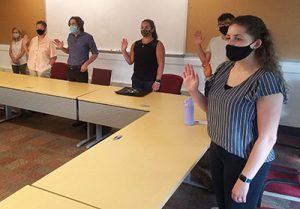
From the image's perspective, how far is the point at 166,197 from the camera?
4.59 ft

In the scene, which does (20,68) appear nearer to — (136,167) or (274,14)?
(274,14)

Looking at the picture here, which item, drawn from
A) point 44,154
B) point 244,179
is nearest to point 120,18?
point 44,154

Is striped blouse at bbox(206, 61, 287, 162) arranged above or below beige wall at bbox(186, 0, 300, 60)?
below

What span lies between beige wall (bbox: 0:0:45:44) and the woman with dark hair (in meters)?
3.05

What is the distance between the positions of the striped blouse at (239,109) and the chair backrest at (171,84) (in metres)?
2.08

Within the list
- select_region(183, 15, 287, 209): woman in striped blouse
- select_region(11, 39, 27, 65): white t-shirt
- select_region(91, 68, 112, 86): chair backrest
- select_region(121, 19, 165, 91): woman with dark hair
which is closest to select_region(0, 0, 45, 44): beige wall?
select_region(11, 39, 27, 65): white t-shirt

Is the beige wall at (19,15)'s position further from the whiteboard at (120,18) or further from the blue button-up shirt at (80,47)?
the blue button-up shirt at (80,47)

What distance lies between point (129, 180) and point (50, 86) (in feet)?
8.51

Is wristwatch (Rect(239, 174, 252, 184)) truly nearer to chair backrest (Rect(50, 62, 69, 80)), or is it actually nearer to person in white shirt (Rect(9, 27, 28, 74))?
chair backrest (Rect(50, 62, 69, 80))

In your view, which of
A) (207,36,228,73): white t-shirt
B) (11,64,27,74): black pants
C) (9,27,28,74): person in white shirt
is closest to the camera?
(207,36,228,73): white t-shirt

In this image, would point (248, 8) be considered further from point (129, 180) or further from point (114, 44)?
point (129, 180)

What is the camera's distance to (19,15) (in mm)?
5949

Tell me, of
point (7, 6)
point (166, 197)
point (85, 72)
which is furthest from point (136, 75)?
point (7, 6)

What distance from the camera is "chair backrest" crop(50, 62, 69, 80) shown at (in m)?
4.55
